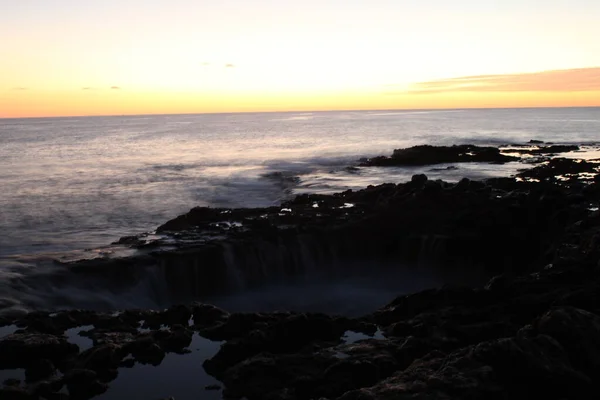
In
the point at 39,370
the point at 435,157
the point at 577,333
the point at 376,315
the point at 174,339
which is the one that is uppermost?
the point at 577,333

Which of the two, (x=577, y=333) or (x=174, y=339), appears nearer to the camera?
(x=577, y=333)

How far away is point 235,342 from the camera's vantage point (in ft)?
36.8

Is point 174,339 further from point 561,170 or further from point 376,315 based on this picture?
point 561,170

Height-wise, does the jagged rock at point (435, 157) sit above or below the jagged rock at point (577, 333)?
below

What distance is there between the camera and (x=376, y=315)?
13.3m

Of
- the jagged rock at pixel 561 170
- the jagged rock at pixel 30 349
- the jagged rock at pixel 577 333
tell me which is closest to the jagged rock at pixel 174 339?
the jagged rock at pixel 30 349

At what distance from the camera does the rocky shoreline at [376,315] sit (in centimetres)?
790

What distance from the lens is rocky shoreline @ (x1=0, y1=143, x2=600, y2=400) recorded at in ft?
25.9

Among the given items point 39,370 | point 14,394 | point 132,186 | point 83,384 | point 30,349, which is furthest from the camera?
point 132,186

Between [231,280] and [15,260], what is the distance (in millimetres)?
7361

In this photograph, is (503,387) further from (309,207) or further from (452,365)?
(309,207)

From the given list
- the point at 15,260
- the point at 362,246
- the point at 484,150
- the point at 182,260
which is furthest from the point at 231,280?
the point at 484,150

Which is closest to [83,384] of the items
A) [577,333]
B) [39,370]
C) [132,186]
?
[39,370]

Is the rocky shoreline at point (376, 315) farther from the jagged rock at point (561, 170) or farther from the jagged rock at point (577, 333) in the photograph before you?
the jagged rock at point (561, 170)
